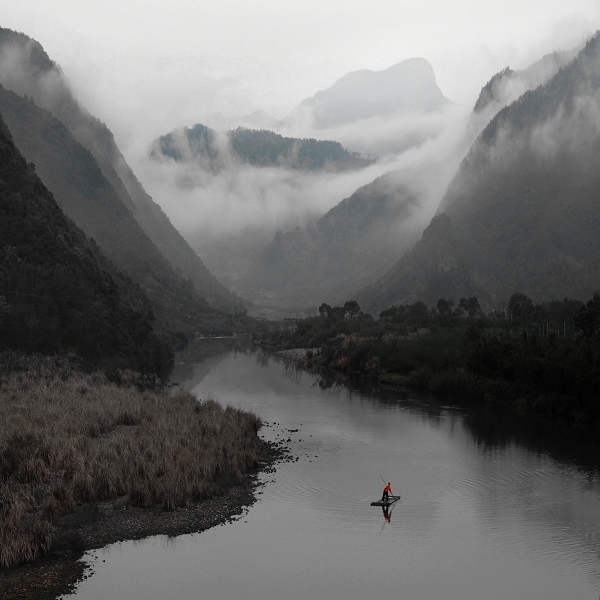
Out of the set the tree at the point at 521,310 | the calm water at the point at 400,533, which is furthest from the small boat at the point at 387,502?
the tree at the point at 521,310

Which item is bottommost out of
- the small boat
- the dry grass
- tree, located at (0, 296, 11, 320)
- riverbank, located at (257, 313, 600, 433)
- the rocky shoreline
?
the rocky shoreline

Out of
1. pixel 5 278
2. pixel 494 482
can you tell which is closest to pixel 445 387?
pixel 494 482

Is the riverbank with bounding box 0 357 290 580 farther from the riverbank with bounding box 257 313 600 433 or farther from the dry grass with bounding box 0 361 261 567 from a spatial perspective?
the riverbank with bounding box 257 313 600 433

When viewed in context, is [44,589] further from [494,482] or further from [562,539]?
[494,482]

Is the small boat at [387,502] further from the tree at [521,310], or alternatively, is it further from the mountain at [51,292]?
the tree at [521,310]

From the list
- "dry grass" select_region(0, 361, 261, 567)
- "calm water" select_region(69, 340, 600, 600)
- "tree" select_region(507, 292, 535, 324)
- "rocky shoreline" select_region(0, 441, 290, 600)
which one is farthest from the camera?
"tree" select_region(507, 292, 535, 324)

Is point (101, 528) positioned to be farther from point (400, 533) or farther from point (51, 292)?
point (51, 292)

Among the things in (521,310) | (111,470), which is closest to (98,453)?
(111,470)

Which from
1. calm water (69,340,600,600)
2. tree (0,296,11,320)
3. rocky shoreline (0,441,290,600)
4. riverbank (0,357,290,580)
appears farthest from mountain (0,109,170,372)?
rocky shoreline (0,441,290,600)
